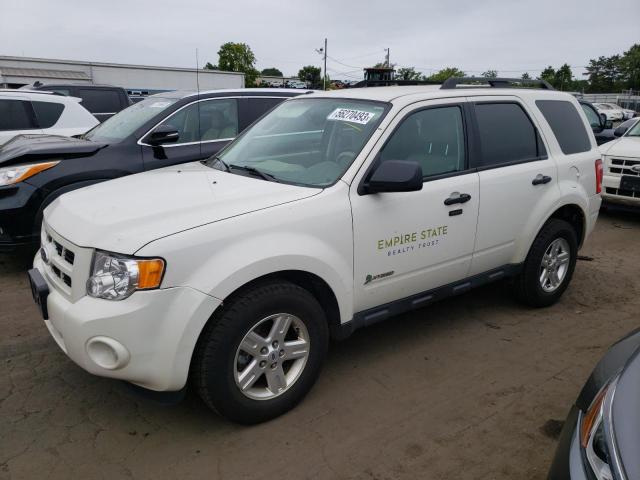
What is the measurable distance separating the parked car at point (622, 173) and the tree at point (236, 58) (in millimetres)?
56333

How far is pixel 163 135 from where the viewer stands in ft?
18.1

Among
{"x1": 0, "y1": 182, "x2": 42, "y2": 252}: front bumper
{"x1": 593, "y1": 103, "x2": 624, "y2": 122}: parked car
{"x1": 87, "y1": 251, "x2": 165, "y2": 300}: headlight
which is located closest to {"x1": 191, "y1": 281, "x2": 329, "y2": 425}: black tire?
{"x1": 87, "y1": 251, "x2": 165, "y2": 300}: headlight

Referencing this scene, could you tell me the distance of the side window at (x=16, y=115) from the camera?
293 inches

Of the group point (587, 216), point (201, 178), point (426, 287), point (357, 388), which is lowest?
point (357, 388)

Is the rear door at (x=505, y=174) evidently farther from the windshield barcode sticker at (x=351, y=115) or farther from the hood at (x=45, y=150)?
the hood at (x=45, y=150)

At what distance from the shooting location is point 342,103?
12.3 feet

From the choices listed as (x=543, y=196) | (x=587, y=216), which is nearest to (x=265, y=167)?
(x=543, y=196)

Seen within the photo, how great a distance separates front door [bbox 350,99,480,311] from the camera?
3170 mm

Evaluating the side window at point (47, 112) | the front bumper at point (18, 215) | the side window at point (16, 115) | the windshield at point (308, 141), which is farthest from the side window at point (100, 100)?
the windshield at point (308, 141)

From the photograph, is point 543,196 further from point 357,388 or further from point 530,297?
point 357,388

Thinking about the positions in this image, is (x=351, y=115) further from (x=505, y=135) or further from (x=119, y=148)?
(x=119, y=148)

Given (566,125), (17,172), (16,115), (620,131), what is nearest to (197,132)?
(17,172)

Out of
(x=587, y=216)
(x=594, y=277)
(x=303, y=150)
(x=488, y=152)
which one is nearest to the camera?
(x=303, y=150)

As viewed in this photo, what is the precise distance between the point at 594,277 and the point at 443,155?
Result: 2841 mm
